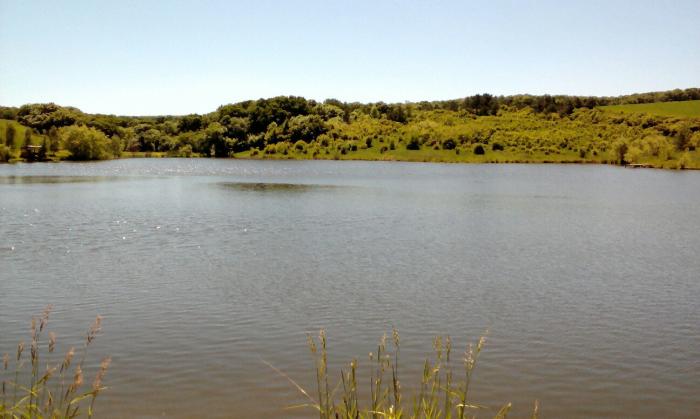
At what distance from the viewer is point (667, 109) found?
565ft

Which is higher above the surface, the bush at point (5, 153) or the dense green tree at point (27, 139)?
the dense green tree at point (27, 139)

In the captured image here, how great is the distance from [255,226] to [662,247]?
23.6 metres

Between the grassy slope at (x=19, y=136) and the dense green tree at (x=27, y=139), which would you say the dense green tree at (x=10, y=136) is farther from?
the dense green tree at (x=27, y=139)

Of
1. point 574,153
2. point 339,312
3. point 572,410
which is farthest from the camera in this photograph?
point 574,153

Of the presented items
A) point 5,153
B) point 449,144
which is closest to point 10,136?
point 5,153

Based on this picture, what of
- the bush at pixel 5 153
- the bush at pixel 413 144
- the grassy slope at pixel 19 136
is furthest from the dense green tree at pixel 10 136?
the bush at pixel 413 144

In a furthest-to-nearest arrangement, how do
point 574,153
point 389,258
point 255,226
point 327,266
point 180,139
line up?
point 180,139
point 574,153
point 255,226
point 389,258
point 327,266

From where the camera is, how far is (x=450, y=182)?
8550cm

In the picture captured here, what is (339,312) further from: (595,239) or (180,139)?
(180,139)

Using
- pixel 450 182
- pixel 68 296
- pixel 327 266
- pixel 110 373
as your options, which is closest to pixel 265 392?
pixel 110 373

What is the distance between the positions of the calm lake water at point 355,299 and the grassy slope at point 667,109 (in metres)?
138

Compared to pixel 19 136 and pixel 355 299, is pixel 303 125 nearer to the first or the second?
pixel 19 136

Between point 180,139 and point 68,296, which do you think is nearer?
point 68,296

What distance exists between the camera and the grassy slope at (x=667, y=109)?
165 meters
